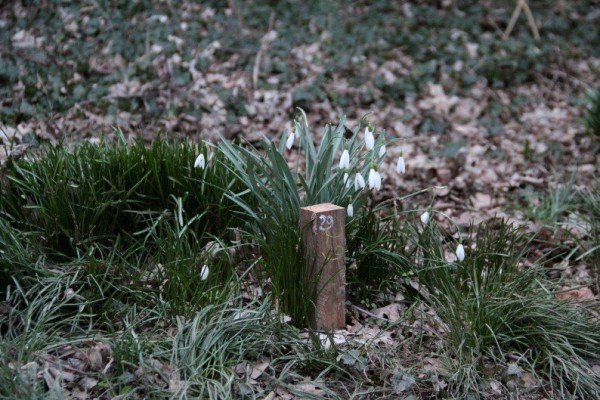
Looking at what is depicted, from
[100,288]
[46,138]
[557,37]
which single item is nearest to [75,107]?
[46,138]

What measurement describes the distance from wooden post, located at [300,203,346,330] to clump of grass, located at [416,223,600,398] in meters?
0.48

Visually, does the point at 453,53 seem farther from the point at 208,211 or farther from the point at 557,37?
the point at 208,211

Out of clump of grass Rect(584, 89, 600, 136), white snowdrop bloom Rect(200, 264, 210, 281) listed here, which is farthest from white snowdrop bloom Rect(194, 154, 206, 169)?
clump of grass Rect(584, 89, 600, 136)

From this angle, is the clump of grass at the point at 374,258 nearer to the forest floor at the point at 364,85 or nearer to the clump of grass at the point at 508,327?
the clump of grass at the point at 508,327

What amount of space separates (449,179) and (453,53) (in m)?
2.97

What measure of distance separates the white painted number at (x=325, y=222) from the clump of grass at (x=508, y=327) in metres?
0.59

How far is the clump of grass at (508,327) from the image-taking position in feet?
9.72

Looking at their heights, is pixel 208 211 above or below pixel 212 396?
above

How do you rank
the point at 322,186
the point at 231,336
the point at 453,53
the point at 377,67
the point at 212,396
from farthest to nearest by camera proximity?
the point at 453,53 → the point at 377,67 → the point at 322,186 → the point at 231,336 → the point at 212,396

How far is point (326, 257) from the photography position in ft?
10.0

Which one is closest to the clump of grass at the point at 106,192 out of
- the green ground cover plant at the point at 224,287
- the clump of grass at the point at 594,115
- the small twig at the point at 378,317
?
the green ground cover plant at the point at 224,287

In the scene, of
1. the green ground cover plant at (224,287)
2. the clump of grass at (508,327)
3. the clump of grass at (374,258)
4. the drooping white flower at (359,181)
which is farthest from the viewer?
the clump of grass at (374,258)

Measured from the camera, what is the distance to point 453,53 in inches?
312

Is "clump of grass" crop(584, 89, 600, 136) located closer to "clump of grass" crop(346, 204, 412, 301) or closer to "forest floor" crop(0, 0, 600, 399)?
"forest floor" crop(0, 0, 600, 399)
